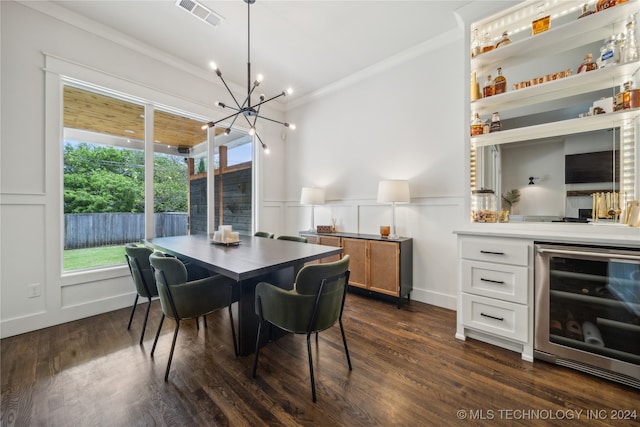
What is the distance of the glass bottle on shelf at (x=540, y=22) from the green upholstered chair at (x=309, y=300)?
2.57 m

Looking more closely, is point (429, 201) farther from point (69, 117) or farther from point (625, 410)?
point (69, 117)

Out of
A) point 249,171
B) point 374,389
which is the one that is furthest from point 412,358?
point 249,171

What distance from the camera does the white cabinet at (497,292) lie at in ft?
6.38

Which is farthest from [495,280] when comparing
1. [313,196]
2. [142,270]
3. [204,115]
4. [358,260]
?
[204,115]

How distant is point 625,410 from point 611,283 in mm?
729

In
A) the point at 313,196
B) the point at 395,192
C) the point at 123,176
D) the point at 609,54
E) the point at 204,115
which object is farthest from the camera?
the point at 313,196

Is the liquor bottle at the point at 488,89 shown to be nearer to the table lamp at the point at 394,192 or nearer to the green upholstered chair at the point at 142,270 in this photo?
the table lamp at the point at 394,192

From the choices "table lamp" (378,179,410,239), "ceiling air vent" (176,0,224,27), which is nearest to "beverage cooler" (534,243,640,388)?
"table lamp" (378,179,410,239)

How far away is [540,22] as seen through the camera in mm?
2176

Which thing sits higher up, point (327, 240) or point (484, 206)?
point (484, 206)

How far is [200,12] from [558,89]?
340cm

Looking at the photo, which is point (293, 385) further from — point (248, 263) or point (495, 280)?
point (495, 280)

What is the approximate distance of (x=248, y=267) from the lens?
1672 mm

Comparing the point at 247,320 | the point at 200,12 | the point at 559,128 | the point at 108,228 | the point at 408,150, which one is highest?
the point at 200,12
